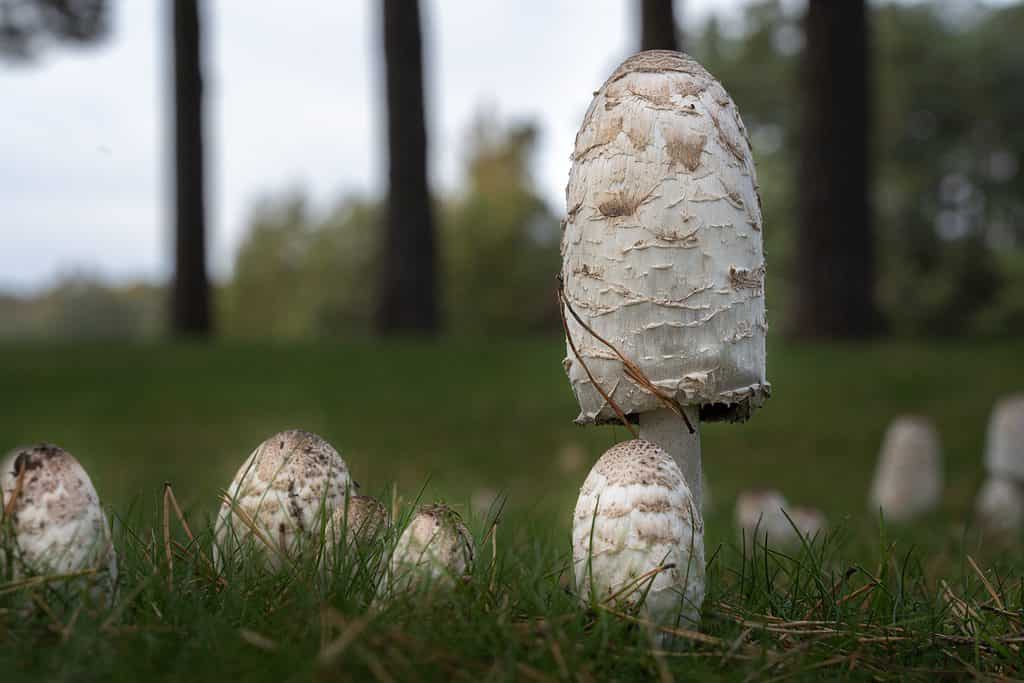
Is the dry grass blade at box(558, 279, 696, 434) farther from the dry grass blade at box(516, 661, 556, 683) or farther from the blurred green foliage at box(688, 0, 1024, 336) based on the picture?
the blurred green foliage at box(688, 0, 1024, 336)

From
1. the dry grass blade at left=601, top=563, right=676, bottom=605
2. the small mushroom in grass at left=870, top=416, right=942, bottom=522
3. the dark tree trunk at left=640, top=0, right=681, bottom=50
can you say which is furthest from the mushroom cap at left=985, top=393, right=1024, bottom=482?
the dry grass blade at left=601, top=563, right=676, bottom=605

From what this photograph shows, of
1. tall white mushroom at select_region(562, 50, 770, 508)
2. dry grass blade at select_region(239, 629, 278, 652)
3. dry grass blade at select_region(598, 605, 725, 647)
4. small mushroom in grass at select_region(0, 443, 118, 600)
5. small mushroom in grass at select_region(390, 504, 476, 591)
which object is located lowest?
dry grass blade at select_region(598, 605, 725, 647)

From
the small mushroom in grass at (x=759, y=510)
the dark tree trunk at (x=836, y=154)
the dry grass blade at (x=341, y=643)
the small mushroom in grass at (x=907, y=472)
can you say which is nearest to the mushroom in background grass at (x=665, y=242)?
the dry grass blade at (x=341, y=643)

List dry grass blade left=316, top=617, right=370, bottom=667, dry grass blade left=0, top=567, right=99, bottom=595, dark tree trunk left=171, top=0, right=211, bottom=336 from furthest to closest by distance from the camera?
dark tree trunk left=171, top=0, right=211, bottom=336 → dry grass blade left=0, top=567, right=99, bottom=595 → dry grass blade left=316, top=617, right=370, bottom=667

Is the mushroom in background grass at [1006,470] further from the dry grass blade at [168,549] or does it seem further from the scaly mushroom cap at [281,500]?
the dry grass blade at [168,549]

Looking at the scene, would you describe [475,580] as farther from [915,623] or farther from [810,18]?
[810,18]

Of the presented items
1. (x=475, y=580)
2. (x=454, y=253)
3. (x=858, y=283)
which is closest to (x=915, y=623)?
(x=475, y=580)
